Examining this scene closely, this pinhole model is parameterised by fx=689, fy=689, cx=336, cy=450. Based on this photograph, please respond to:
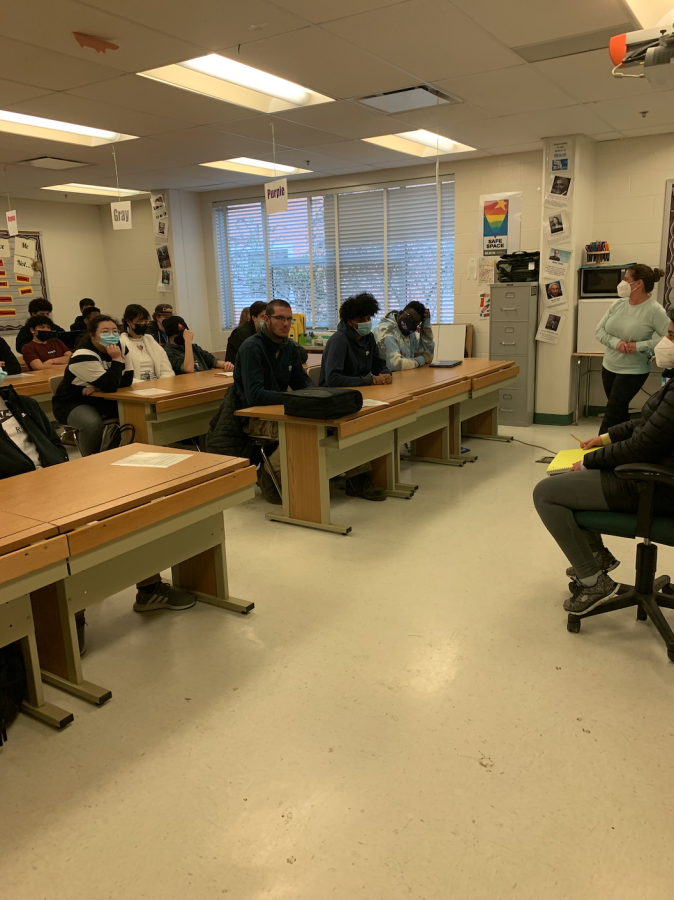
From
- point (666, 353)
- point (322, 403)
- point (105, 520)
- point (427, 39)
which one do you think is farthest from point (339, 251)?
point (105, 520)

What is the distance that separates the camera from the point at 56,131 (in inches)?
218

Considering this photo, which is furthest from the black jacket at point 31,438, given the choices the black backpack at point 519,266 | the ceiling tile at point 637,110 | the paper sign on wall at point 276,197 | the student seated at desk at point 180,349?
the black backpack at point 519,266

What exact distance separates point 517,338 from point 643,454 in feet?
14.8

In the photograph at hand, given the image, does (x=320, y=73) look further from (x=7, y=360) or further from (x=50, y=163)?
(x=7, y=360)

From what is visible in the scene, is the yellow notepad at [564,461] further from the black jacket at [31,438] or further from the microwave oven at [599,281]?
the microwave oven at [599,281]

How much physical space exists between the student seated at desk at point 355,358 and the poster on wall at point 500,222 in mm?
2870

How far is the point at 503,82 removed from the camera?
4.43m

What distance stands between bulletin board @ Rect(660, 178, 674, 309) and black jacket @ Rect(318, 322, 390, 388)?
321 centimetres

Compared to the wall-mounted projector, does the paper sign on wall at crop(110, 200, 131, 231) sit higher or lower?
lower

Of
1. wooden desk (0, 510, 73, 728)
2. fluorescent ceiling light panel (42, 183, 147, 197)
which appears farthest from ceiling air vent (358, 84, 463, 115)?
fluorescent ceiling light panel (42, 183, 147, 197)

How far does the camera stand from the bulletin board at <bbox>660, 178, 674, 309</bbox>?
6.31 metres

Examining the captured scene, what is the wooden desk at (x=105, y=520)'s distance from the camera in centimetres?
221

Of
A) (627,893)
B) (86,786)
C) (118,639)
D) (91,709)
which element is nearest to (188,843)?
(86,786)

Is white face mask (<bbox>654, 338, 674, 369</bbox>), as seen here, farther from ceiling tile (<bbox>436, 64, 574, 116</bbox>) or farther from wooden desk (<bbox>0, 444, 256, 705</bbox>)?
ceiling tile (<bbox>436, 64, 574, 116</bbox>)
